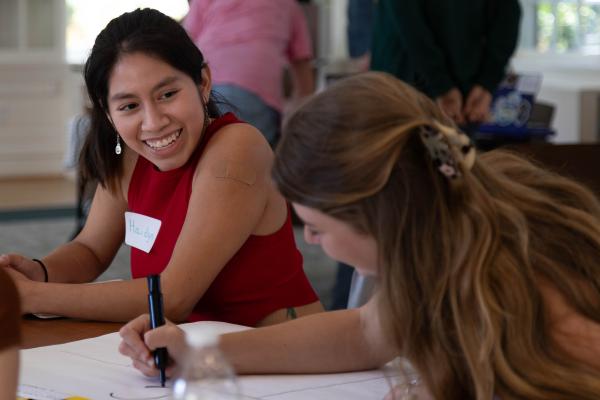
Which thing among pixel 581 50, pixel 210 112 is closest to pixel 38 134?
pixel 581 50

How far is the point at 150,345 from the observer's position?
4.73ft

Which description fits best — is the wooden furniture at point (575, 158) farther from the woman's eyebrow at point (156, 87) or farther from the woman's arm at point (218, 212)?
the woman's eyebrow at point (156, 87)

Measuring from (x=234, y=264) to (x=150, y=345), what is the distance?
1.70 feet

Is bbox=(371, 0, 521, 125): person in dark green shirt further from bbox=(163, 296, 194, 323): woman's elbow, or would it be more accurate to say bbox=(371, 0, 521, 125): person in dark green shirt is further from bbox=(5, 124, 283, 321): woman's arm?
bbox=(163, 296, 194, 323): woman's elbow

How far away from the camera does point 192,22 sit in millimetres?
4055

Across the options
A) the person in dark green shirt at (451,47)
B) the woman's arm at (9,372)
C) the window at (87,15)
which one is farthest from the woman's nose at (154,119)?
the window at (87,15)

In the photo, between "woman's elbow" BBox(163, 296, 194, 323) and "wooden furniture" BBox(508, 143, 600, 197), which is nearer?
"woman's elbow" BBox(163, 296, 194, 323)

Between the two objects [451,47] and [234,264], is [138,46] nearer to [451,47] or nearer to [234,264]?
[234,264]

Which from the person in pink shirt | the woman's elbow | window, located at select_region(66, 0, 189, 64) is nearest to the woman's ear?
the woman's elbow

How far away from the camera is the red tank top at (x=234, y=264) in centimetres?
195

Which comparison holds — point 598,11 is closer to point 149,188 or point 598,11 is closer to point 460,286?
point 149,188

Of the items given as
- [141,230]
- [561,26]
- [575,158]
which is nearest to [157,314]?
[141,230]

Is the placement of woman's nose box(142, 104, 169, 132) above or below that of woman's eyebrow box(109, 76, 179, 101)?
below

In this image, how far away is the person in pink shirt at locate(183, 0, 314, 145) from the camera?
398 cm
